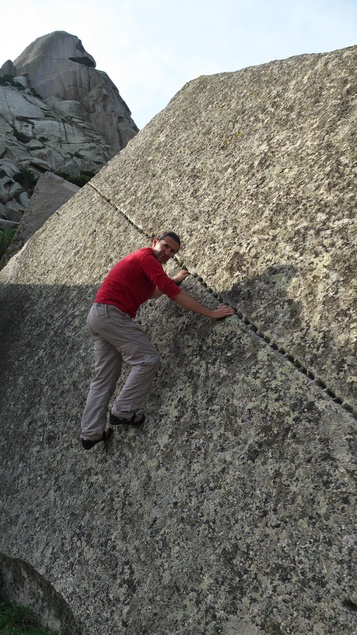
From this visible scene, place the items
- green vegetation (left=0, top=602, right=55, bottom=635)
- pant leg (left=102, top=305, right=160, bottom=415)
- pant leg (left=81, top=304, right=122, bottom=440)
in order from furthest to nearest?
pant leg (left=81, top=304, right=122, bottom=440) → pant leg (left=102, top=305, right=160, bottom=415) → green vegetation (left=0, top=602, right=55, bottom=635)

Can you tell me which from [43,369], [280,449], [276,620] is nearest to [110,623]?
[276,620]

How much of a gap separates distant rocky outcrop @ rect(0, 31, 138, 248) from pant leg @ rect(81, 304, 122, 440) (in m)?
30.2

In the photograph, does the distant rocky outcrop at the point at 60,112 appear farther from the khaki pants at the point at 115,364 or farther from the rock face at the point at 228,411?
the khaki pants at the point at 115,364

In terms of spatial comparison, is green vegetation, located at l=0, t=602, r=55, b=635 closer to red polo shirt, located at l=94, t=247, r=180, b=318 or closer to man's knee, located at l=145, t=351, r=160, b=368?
man's knee, located at l=145, t=351, r=160, b=368

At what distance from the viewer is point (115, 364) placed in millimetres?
4648

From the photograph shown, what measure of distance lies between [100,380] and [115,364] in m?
0.21

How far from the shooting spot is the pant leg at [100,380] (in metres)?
4.43

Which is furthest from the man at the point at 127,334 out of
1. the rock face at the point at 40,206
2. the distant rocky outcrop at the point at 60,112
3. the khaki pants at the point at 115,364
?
the distant rocky outcrop at the point at 60,112

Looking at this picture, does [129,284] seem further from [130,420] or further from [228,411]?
[228,411]

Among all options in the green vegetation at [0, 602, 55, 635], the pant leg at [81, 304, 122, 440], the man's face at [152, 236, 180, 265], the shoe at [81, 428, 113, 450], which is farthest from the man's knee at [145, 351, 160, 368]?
the green vegetation at [0, 602, 55, 635]

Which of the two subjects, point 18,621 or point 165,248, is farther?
point 165,248

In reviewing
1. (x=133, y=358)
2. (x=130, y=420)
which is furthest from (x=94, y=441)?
(x=133, y=358)

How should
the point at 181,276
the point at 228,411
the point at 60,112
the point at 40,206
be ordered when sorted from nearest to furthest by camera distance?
the point at 228,411 < the point at 181,276 < the point at 40,206 < the point at 60,112

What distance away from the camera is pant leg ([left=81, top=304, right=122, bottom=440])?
4434mm
